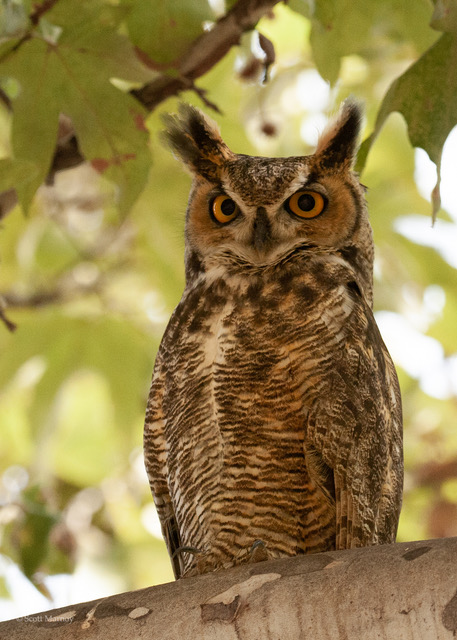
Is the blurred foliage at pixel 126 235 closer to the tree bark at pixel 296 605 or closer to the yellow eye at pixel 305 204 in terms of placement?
the yellow eye at pixel 305 204

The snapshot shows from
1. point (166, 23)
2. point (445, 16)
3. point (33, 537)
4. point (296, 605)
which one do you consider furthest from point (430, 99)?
point (33, 537)

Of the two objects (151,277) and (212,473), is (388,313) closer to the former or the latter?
(151,277)

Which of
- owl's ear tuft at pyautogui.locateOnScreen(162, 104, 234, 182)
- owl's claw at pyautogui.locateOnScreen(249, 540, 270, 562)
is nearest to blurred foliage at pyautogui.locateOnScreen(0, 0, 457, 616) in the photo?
owl's ear tuft at pyautogui.locateOnScreen(162, 104, 234, 182)

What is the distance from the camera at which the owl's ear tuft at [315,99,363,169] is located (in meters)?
1.90

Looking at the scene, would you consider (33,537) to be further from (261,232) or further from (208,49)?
(208,49)

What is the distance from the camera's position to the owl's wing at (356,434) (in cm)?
150

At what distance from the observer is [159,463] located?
1.80 m

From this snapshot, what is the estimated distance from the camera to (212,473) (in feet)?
5.17

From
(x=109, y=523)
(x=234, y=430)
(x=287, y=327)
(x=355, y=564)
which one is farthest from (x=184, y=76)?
(x=109, y=523)

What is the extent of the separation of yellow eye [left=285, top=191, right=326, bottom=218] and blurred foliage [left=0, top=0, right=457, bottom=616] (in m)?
0.25

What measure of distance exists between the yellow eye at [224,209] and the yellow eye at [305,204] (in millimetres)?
123

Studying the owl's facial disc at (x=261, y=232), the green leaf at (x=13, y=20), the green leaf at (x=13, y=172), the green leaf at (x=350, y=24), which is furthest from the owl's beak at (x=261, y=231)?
the green leaf at (x=13, y=20)

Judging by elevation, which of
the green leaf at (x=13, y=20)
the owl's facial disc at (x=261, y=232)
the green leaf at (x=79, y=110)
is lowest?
the owl's facial disc at (x=261, y=232)

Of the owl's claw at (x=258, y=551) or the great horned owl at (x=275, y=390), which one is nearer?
the owl's claw at (x=258, y=551)
